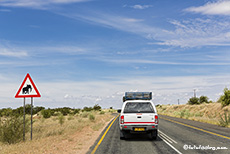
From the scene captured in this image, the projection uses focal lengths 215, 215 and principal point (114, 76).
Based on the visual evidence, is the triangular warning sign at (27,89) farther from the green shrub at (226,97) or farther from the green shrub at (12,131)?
the green shrub at (226,97)

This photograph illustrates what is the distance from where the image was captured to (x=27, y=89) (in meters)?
10.3

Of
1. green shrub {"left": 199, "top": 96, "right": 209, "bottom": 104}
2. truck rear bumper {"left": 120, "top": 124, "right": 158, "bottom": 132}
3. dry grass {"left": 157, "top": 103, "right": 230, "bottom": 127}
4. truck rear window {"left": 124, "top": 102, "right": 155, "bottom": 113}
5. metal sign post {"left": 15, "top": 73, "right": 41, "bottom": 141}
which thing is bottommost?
dry grass {"left": 157, "top": 103, "right": 230, "bottom": 127}

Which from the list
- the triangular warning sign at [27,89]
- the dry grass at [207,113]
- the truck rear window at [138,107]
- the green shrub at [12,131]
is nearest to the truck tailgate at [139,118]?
the truck rear window at [138,107]

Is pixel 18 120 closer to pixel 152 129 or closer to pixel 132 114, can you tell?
pixel 132 114

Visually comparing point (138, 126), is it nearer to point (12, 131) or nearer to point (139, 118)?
point (139, 118)

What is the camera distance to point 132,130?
10.9 metres

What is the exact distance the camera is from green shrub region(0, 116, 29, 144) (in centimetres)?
1081

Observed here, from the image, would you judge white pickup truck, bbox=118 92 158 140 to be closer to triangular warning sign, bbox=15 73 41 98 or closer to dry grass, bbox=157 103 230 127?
triangular warning sign, bbox=15 73 41 98

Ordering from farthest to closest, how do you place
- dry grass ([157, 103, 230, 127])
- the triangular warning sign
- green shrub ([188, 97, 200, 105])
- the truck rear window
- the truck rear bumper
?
green shrub ([188, 97, 200, 105]) → dry grass ([157, 103, 230, 127]) → the truck rear window → the truck rear bumper → the triangular warning sign

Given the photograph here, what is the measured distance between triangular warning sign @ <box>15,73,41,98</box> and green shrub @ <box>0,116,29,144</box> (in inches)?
73.5

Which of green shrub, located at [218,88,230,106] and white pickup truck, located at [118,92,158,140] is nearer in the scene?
white pickup truck, located at [118,92,158,140]

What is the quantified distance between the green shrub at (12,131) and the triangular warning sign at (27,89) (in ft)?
6.13

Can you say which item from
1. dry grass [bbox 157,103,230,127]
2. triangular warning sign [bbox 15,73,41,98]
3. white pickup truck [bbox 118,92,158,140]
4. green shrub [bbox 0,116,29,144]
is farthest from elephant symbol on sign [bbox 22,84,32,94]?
dry grass [bbox 157,103,230,127]

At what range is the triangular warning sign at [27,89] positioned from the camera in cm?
1020
